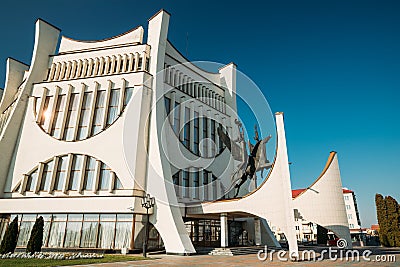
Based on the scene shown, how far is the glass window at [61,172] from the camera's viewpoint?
2295 centimetres

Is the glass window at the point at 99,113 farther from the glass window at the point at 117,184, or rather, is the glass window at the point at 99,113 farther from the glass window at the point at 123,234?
the glass window at the point at 123,234

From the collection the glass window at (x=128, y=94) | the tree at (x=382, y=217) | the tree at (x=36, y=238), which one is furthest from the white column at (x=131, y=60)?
the tree at (x=382, y=217)

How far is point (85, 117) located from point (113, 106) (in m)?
2.70

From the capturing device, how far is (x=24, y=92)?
26.0 metres

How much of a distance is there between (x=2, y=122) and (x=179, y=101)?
18729mm

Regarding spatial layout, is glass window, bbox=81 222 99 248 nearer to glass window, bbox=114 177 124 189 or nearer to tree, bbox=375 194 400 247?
glass window, bbox=114 177 124 189

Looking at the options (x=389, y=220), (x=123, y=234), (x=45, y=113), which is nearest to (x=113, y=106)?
(x=45, y=113)

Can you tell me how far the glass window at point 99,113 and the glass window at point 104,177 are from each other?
3.41m

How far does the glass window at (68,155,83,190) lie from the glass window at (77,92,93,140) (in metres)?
1.87

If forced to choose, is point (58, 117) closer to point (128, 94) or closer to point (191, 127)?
point (128, 94)

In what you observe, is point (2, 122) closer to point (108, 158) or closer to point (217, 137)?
point (108, 158)

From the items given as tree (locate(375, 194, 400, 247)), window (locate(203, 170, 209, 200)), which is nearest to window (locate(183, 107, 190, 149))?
window (locate(203, 170, 209, 200))

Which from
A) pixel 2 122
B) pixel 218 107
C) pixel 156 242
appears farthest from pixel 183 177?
pixel 2 122

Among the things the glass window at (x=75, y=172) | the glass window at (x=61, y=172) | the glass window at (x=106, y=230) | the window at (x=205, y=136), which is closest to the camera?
the glass window at (x=106, y=230)
